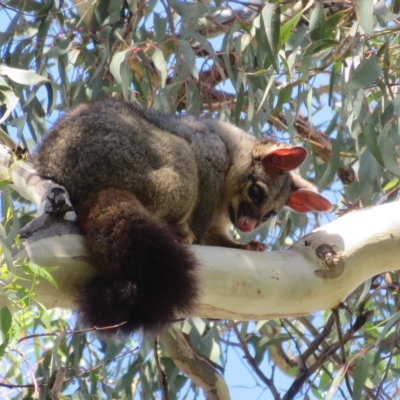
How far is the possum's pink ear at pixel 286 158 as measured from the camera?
458 centimetres

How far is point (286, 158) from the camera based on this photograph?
15.4ft

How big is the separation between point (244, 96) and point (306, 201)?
78 centimetres

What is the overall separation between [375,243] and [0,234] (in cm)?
162

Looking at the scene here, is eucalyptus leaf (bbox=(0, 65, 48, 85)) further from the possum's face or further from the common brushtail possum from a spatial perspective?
the possum's face

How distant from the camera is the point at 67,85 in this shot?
524 cm

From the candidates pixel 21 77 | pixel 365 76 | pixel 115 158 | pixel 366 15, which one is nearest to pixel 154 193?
pixel 115 158

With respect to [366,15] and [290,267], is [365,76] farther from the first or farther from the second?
[290,267]

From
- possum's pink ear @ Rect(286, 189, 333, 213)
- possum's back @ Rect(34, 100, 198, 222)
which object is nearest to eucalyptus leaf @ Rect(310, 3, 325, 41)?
possum's back @ Rect(34, 100, 198, 222)

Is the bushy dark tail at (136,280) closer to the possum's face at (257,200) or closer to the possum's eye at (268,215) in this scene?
the possum's face at (257,200)

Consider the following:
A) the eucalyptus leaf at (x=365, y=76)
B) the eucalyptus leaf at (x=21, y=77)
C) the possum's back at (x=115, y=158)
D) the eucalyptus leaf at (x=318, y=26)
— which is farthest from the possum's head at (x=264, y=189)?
the eucalyptus leaf at (x=21, y=77)

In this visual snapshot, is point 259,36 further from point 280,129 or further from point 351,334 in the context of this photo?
point 280,129

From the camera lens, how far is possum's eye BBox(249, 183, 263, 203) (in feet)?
16.0

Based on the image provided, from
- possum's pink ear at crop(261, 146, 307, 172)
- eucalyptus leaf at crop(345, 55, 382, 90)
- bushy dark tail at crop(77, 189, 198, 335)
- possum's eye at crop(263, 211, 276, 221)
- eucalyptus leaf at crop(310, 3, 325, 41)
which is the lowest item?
possum's eye at crop(263, 211, 276, 221)

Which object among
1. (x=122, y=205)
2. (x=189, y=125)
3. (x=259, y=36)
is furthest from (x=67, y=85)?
(x=122, y=205)
